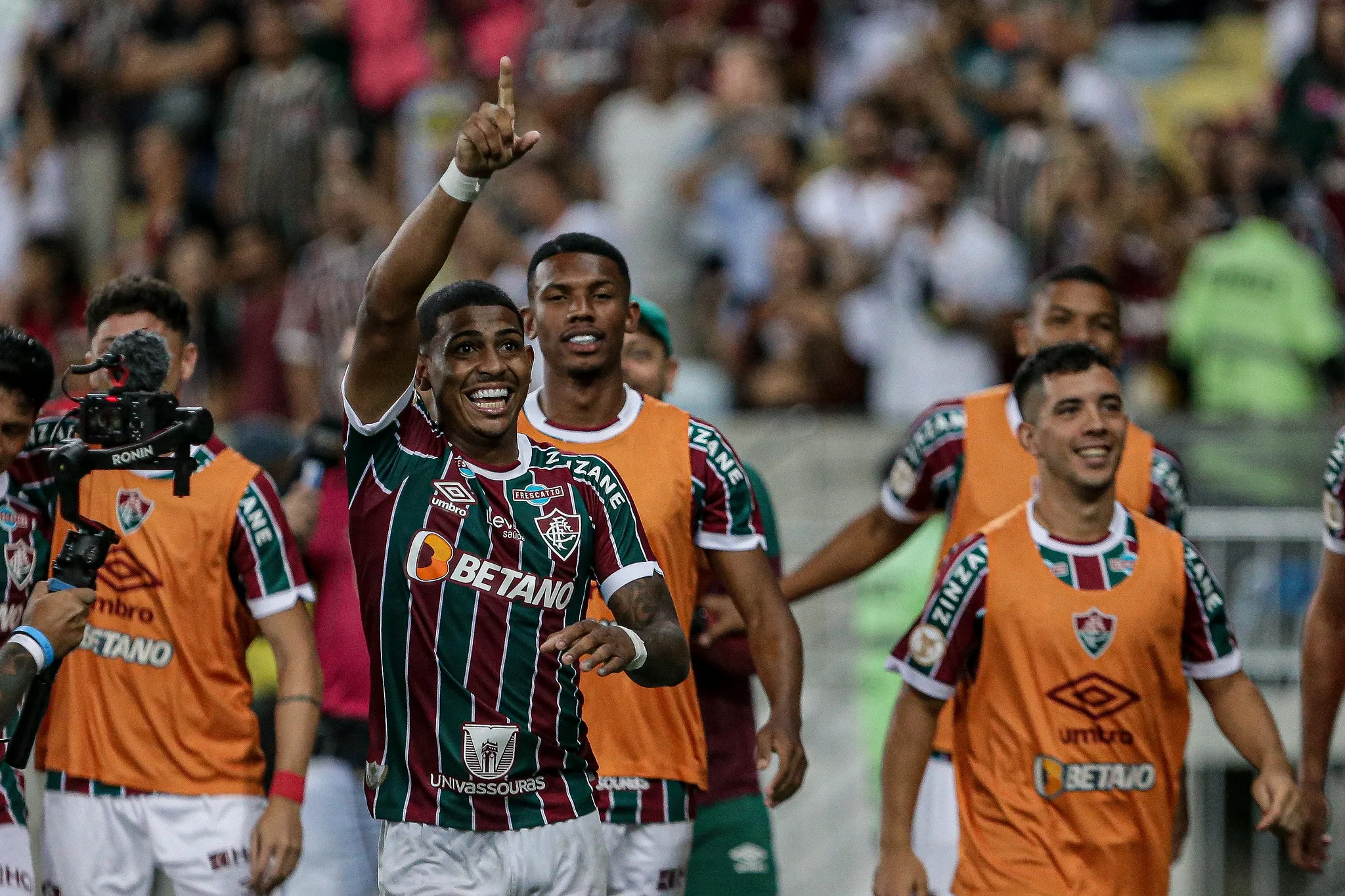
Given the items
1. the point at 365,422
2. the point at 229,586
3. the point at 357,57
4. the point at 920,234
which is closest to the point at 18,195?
the point at 357,57

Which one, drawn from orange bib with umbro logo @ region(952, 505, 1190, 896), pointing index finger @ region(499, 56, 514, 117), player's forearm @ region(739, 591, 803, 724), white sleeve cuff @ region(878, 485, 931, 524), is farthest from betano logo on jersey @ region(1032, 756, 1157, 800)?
pointing index finger @ region(499, 56, 514, 117)

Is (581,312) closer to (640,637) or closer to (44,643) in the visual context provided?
(640,637)

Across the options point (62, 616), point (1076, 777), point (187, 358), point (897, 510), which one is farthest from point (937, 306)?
point (62, 616)

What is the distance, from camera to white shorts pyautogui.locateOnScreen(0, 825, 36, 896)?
548cm

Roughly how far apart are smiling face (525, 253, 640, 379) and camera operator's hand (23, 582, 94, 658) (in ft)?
5.73

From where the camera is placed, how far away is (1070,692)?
5980mm

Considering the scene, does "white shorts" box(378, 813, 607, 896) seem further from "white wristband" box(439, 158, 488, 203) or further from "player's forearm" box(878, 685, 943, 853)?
"white wristband" box(439, 158, 488, 203)

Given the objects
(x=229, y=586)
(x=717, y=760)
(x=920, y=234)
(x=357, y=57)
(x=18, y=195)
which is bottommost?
(x=717, y=760)

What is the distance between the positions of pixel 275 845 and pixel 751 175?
7475mm

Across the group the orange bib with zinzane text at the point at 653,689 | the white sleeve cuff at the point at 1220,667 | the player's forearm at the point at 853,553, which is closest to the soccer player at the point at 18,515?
the orange bib with zinzane text at the point at 653,689

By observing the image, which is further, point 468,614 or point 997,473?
point 997,473

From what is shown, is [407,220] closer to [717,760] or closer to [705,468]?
[705,468]

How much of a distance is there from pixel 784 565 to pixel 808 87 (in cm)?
484

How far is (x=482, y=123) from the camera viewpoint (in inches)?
186
